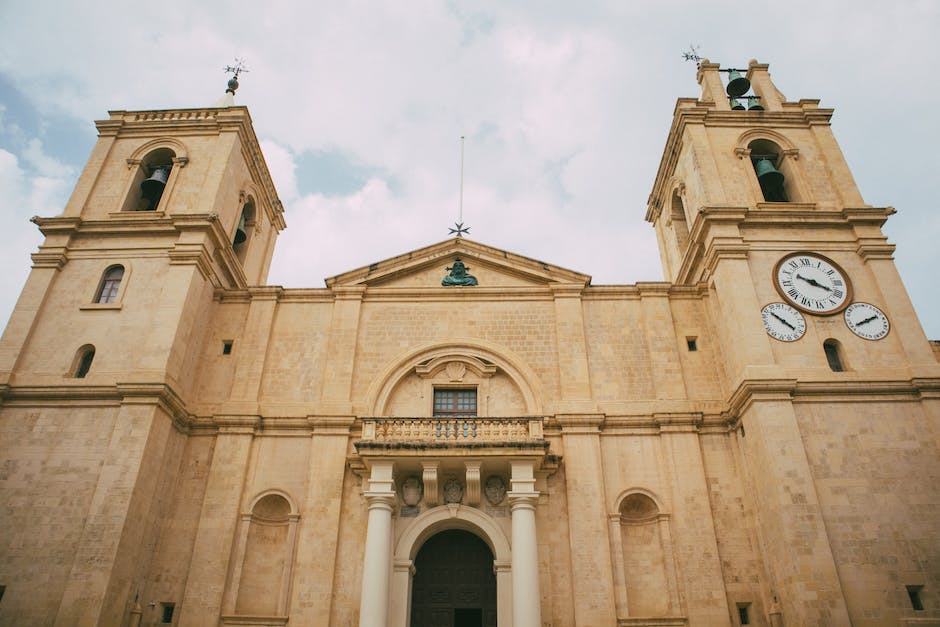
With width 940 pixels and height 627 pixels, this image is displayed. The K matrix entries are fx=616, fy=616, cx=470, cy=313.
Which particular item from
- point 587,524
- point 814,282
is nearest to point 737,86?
point 814,282

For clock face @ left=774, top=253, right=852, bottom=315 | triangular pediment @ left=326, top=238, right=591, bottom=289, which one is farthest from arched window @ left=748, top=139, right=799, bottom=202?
triangular pediment @ left=326, top=238, right=591, bottom=289

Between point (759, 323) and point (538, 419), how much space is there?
646cm

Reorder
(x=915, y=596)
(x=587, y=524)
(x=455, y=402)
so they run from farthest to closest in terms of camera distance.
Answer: (x=455, y=402)
(x=587, y=524)
(x=915, y=596)

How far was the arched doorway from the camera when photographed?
15.3 meters

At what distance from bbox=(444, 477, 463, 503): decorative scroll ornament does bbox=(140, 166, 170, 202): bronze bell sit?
544 inches

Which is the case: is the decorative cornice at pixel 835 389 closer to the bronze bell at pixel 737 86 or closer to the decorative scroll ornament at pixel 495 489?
the decorative scroll ornament at pixel 495 489

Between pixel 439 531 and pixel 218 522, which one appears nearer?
pixel 218 522

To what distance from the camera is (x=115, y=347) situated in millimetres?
16875

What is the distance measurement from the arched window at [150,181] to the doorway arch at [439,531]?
1334 cm

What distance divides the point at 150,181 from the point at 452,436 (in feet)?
44.4

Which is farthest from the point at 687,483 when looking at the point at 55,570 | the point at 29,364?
the point at 29,364

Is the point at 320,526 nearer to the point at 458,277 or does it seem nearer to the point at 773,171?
the point at 458,277

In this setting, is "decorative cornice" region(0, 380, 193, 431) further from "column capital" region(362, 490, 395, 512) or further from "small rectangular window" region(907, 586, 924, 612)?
"small rectangular window" region(907, 586, 924, 612)

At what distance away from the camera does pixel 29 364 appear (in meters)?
16.6
